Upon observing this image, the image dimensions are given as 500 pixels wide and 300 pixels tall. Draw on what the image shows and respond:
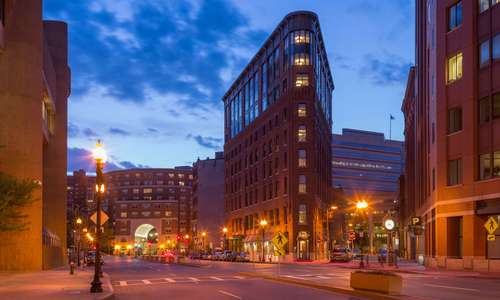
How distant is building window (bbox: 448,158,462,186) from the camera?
4838cm

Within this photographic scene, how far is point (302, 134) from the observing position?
312 ft

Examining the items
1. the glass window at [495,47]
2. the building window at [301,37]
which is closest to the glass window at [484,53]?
the glass window at [495,47]

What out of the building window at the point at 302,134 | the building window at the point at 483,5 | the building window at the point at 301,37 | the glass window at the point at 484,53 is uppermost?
the building window at the point at 301,37

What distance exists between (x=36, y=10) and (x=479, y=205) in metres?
36.2

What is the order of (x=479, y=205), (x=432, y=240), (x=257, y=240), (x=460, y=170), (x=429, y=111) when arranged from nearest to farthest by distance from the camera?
(x=479, y=205), (x=460, y=170), (x=432, y=240), (x=429, y=111), (x=257, y=240)

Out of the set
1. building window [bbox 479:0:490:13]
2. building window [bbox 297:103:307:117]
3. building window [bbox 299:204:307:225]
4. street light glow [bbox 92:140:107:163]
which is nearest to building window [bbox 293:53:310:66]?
building window [bbox 297:103:307:117]

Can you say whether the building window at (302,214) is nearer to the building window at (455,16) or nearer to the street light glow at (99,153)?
the building window at (455,16)

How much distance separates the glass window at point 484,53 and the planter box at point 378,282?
90.9ft

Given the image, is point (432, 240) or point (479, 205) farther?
point (432, 240)

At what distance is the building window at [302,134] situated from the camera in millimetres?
94812

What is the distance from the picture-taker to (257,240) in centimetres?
10669

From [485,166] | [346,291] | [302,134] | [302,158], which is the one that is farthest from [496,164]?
[302,134]

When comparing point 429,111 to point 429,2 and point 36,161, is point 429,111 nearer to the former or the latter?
point 429,2

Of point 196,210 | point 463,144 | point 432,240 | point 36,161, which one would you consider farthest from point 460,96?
point 196,210
